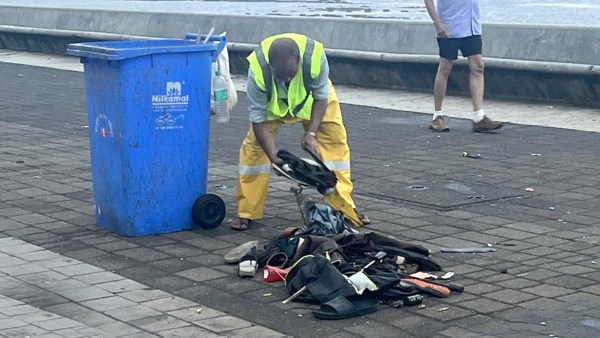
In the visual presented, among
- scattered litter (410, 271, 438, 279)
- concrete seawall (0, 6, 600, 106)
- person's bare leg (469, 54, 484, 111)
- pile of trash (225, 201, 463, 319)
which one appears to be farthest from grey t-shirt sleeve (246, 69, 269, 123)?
concrete seawall (0, 6, 600, 106)

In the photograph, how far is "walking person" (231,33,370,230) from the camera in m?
7.47

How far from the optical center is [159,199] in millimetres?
7676

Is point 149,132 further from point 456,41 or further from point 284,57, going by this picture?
point 456,41

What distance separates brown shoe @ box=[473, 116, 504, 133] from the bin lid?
13.4 feet

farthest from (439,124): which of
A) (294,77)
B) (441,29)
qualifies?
(294,77)

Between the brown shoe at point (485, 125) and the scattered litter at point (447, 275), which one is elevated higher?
the brown shoe at point (485, 125)

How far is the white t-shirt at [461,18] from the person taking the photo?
38.3ft

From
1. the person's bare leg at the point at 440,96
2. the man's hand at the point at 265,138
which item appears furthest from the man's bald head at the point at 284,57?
the person's bare leg at the point at 440,96

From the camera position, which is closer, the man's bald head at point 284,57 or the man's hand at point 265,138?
the man's bald head at point 284,57

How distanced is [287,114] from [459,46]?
4.47m

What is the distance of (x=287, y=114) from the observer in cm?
770

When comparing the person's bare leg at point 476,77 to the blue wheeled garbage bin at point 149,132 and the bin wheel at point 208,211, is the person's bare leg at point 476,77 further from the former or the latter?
the bin wheel at point 208,211

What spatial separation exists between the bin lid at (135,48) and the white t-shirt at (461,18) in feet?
13.7

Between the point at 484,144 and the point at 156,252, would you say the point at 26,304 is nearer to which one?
the point at 156,252
